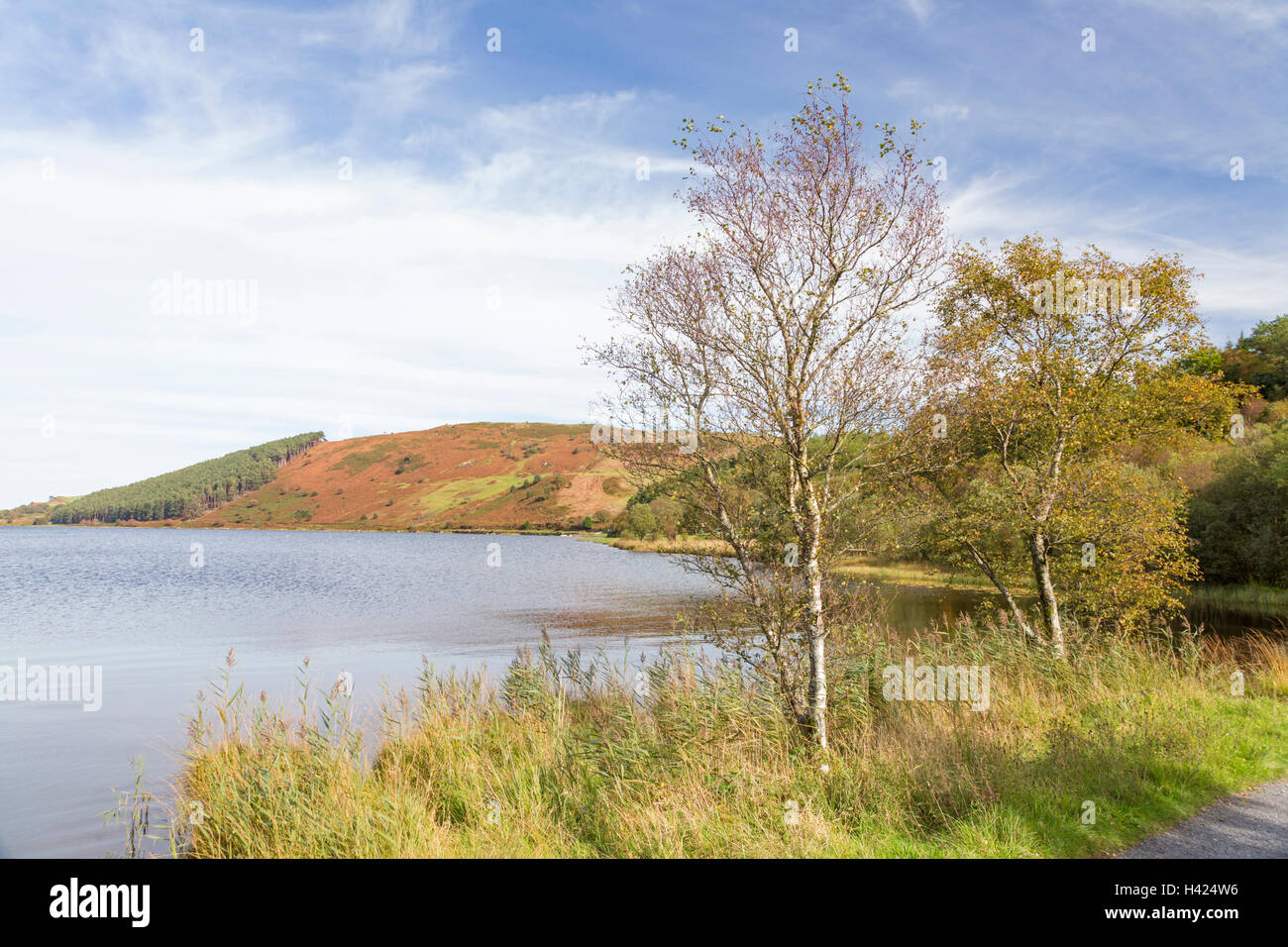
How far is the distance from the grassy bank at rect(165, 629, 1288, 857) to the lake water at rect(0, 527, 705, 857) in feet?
10.6

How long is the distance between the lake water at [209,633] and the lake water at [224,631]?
7 centimetres

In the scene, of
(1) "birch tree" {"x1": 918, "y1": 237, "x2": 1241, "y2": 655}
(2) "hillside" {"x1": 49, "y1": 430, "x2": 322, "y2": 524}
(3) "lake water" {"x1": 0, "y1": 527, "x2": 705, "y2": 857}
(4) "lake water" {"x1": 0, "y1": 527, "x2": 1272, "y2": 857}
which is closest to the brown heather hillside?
(2) "hillside" {"x1": 49, "y1": 430, "x2": 322, "y2": 524}

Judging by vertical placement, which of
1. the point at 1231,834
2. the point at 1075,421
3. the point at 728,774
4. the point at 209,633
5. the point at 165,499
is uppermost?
the point at 165,499

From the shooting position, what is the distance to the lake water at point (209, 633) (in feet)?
42.7

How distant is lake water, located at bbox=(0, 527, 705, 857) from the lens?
13008 mm

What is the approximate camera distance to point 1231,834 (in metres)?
7.16

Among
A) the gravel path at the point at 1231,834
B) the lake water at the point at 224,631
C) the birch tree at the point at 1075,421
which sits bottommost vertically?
the lake water at the point at 224,631

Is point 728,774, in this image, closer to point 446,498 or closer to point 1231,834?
point 1231,834

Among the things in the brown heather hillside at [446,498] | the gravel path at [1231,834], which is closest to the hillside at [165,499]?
the brown heather hillside at [446,498]

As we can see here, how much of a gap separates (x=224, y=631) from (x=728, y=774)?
27.1m

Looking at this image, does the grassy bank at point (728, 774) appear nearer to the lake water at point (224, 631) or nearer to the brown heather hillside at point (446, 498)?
the lake water at point (224, 631)

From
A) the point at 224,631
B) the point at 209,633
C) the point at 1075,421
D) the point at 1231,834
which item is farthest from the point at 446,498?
the point at 1231,834

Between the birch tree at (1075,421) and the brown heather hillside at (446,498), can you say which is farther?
the brown heather hillside at (446,498)
